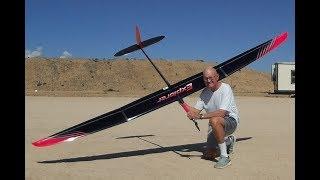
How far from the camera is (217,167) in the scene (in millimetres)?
7758

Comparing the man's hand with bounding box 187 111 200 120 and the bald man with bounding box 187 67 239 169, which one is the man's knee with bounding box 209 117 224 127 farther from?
the man's hand with bounding box 187 111 200 120

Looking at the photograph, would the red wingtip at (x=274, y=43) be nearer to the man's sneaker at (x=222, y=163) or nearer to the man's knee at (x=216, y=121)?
the man's knee at (x=216, y=121)

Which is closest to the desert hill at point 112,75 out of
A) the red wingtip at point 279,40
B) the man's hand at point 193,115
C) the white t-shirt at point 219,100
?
the red wingtip at point 279,40

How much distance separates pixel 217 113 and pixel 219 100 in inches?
14.4

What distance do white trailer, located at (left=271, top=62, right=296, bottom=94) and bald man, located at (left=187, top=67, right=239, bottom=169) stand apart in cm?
3164

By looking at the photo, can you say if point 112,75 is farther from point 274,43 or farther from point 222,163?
point 222,163

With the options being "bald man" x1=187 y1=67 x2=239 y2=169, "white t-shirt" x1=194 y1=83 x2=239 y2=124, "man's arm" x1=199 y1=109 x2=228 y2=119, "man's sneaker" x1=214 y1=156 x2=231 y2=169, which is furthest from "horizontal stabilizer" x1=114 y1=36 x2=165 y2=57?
"man's sneaker" x1=214 y1=156 x2=231 y2=169

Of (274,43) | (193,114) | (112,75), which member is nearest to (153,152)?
(193,114)

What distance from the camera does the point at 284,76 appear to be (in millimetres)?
39688

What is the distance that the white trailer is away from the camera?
39.1 metres

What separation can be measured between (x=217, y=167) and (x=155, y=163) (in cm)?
123

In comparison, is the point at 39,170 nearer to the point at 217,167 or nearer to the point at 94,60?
the point at 217,167

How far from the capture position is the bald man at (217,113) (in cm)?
806
